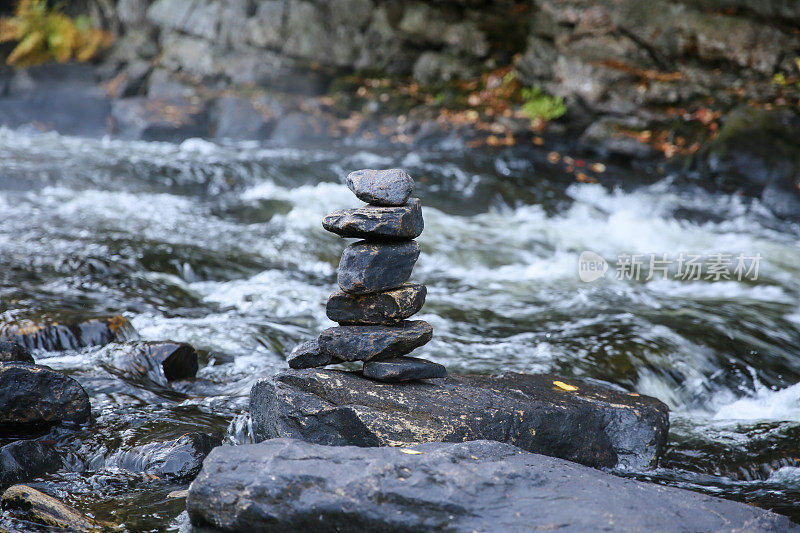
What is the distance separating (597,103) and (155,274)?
35.7 ft

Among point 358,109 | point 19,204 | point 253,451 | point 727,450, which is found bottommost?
point 19,204

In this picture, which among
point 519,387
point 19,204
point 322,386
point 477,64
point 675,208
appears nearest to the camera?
point 322,386

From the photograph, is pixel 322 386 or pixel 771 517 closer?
pixel 771 517

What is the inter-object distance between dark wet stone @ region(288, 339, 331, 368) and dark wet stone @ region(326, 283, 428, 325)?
0.87 feet

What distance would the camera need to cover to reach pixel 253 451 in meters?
3.14

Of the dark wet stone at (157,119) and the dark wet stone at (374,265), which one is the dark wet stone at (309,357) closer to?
the dark wet stone at (374,265)

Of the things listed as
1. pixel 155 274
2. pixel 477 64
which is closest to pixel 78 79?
pixel 477 64

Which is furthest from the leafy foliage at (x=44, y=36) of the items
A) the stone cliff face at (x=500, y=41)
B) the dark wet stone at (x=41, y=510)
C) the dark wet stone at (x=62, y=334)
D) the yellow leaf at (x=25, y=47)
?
the dark wet stone at (x=41, y=510)

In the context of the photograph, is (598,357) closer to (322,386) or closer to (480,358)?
(480,358)

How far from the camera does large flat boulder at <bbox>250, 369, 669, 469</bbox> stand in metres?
3.93

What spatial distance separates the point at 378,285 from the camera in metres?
4.35

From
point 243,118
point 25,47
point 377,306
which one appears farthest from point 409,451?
point 25,47

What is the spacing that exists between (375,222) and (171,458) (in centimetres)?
202

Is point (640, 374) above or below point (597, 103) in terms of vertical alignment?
below
